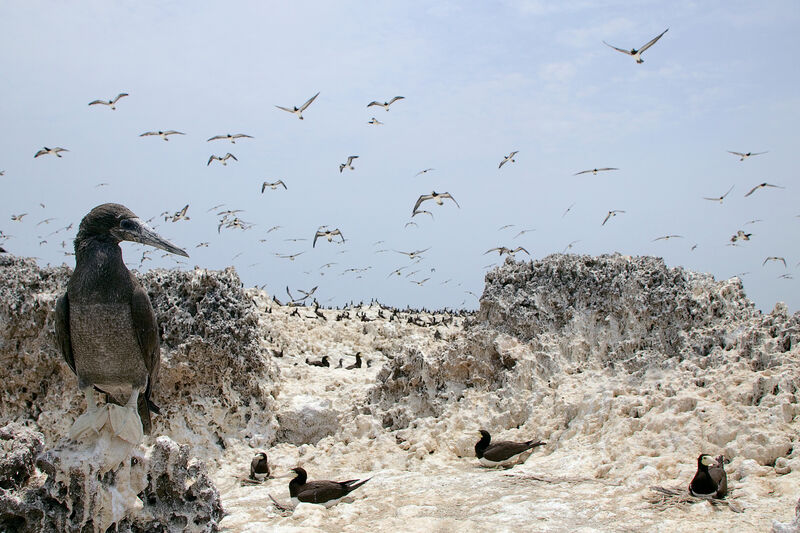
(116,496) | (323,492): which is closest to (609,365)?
(323,492)

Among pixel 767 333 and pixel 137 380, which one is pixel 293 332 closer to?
pixel 137 380

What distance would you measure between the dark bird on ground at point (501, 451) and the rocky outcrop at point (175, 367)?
354cm

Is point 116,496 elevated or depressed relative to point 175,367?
depressed

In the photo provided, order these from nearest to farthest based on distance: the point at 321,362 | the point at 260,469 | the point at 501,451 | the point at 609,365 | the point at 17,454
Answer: the point at 17,454 → the point at 501,451 → the point at 260,469 → the point at 609,365 → the point at 321,362

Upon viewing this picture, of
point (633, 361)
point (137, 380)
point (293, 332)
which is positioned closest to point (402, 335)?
point (293, 332)

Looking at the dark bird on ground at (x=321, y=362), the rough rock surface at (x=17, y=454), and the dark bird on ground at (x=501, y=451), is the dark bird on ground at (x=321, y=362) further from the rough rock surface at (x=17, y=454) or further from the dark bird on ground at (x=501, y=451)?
the rough rock surface at (x=17, y=454)


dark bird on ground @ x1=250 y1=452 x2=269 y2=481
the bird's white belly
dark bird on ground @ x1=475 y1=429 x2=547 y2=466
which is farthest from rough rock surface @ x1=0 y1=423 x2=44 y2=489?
dark bird on ground @ x1=475 y1=429 x2=547 y2=466

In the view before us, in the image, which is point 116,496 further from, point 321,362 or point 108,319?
point 321,362

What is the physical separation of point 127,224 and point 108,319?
898 mm

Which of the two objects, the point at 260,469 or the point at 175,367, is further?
the point at 175,367

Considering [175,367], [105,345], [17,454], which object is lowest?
[17,454]

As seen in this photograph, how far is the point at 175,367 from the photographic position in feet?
32.0

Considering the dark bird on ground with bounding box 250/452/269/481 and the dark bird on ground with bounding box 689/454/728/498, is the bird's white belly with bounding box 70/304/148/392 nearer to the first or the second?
the dark bird on ground with bounding box 250/452/269/481

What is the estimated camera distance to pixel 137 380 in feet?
19.8
